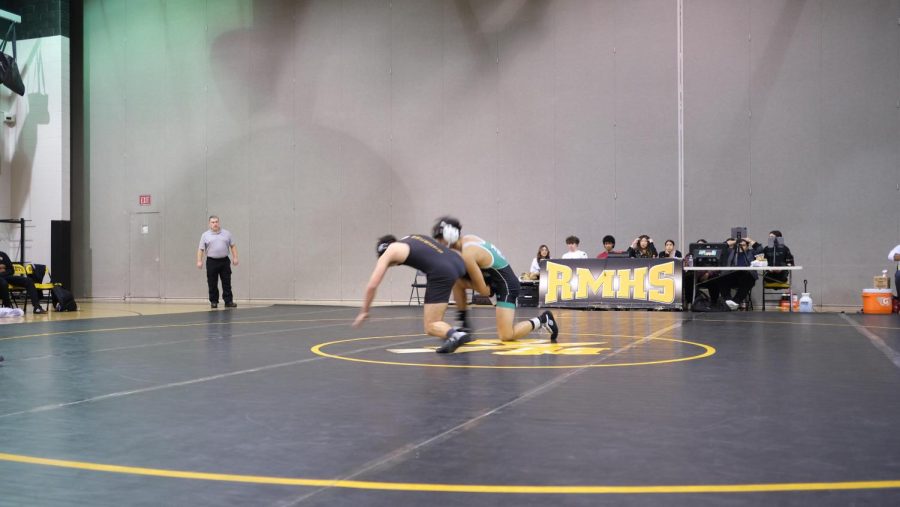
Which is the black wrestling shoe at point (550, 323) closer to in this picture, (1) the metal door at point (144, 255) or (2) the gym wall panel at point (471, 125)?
(2) the gym wall panel at point (471, 125)

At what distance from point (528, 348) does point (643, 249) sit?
8033mm

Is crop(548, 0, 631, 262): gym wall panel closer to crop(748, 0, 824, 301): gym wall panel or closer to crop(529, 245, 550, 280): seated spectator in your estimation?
crop(529, 245, 550, 280): seated spectator

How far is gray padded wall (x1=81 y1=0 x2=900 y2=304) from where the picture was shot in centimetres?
1612

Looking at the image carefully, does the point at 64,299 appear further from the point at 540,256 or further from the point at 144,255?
the point at 540,256

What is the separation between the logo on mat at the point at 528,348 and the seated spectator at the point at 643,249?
719 centimetres

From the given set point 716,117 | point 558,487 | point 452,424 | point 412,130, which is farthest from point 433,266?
point 412,130

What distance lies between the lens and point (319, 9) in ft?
66.7

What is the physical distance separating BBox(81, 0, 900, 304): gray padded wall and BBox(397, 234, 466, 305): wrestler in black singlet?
10.4 meters

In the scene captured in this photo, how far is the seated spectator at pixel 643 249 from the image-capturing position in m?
15.5

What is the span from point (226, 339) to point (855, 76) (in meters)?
12.8

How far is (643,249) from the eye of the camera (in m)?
15.5

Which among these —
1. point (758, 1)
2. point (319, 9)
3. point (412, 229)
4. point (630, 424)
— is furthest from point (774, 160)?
point (630, 424)

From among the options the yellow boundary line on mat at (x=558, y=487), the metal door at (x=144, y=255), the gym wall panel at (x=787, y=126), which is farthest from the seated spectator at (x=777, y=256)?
the metal door at (x=144, y=255)

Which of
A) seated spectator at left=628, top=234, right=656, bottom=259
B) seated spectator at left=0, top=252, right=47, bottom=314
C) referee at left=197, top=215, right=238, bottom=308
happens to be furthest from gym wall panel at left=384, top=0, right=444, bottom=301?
seated spectator at left=0, top=252, right=47, bottom=314
